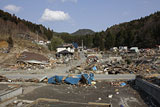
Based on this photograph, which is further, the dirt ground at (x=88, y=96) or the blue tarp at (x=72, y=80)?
the blue tarp at (x=72, y=80)

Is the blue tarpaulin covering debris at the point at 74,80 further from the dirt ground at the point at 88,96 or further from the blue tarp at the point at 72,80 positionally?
the dirt ground at the point at 88,96

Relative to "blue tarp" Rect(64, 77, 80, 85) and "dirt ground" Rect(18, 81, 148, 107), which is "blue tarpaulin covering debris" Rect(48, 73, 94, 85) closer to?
"blue tarp" Rect(64, 77, 80, 85)

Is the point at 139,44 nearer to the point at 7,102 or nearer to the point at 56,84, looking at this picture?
the point at 56,84

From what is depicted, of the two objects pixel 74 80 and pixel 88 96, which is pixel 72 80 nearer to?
pixel 74 80

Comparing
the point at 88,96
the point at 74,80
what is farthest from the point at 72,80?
the point at 88,96

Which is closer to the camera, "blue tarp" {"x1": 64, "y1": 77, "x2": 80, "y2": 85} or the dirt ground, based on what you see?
the dirt ground

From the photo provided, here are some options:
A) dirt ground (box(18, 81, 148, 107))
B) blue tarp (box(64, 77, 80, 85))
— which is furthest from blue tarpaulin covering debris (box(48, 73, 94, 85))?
dirt ground (box(18, 81, 148, 107))

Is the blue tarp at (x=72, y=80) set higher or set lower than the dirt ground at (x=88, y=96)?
higher

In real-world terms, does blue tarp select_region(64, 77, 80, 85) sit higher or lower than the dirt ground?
higher

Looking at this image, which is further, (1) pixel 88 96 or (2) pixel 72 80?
(2) pixel 72 80

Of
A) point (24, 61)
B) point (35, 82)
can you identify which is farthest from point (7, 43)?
point (35, 82)

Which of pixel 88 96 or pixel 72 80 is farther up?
pixel 72 80

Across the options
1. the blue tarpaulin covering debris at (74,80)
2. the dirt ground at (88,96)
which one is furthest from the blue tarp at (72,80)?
the dirt ground at (88,96)

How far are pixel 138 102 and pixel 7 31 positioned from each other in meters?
45.7
